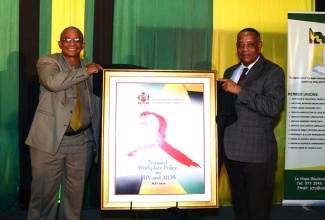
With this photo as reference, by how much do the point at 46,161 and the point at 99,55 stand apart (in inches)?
69.4

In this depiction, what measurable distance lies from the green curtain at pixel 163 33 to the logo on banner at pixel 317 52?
3.88 feet

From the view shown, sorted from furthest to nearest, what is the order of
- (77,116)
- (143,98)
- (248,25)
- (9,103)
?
(248,25)
(9,103)
(77,116)
(143,98)

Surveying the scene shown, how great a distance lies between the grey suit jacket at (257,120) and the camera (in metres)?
3.18

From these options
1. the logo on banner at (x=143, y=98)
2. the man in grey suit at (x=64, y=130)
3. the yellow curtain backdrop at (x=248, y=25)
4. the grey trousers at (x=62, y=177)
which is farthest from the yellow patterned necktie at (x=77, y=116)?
the yellow curtain backdrop at (x=248, y=25)

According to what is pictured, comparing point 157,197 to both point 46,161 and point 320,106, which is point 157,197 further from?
point 320,106

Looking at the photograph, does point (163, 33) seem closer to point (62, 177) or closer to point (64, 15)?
point (64, 15)

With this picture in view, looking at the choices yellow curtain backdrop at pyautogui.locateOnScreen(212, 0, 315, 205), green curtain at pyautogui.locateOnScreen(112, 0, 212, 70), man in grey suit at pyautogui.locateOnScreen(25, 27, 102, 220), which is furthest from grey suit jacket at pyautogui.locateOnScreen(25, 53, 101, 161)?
yellow curtain backdrop at pyautogui.locateOnScreen(212, 0, 315, 205)

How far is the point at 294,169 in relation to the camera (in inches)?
200

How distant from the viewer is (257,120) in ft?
10.7

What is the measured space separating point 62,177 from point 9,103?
61.1 inches

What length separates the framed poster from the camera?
3010mm

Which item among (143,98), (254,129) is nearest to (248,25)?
(254,129)

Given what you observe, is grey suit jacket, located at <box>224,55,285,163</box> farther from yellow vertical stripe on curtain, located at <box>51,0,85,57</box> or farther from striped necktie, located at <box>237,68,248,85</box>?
yellow vertical stripe on curtain, located at <box>51,0,85,57</box>

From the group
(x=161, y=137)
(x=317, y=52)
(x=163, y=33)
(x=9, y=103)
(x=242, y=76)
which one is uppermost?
(x=163, y=33)
